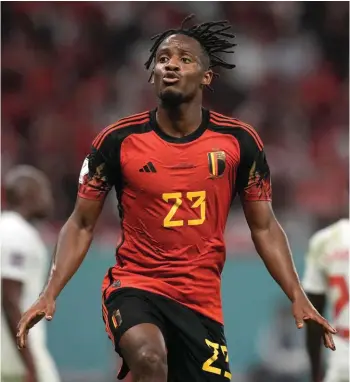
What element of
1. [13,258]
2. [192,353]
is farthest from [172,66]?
[13,258]

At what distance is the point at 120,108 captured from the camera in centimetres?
1277

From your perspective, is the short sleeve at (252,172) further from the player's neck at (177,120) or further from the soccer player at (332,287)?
the soccer player at (332,287)

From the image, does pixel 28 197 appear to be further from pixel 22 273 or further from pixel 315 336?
pixel 315 336

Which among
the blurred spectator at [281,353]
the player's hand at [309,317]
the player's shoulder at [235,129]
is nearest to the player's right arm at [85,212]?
the player's shoulder at [235,129]

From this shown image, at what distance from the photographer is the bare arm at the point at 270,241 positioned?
5473 mm

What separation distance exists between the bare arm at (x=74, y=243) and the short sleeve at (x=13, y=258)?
1.95 meters

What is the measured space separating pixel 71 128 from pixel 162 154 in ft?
23.6

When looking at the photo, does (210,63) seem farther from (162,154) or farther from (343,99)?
(343,99)

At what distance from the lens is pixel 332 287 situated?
6910 millimetres

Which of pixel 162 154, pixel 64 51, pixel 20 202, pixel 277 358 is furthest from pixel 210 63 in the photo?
pixel 64 51

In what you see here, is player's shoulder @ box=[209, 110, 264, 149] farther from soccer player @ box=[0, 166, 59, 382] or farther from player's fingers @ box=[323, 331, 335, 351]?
soccer player @ box=[0, 166, 59, 382]

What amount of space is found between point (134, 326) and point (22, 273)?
2.49m

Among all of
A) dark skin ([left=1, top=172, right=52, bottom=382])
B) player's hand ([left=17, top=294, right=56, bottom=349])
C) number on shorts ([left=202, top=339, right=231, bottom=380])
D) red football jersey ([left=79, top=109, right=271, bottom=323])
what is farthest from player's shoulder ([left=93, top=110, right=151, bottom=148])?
dark skin ([left=1, top=172, right=52, bottom=382])

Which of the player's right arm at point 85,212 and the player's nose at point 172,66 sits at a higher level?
the player's nose at point 172,66
